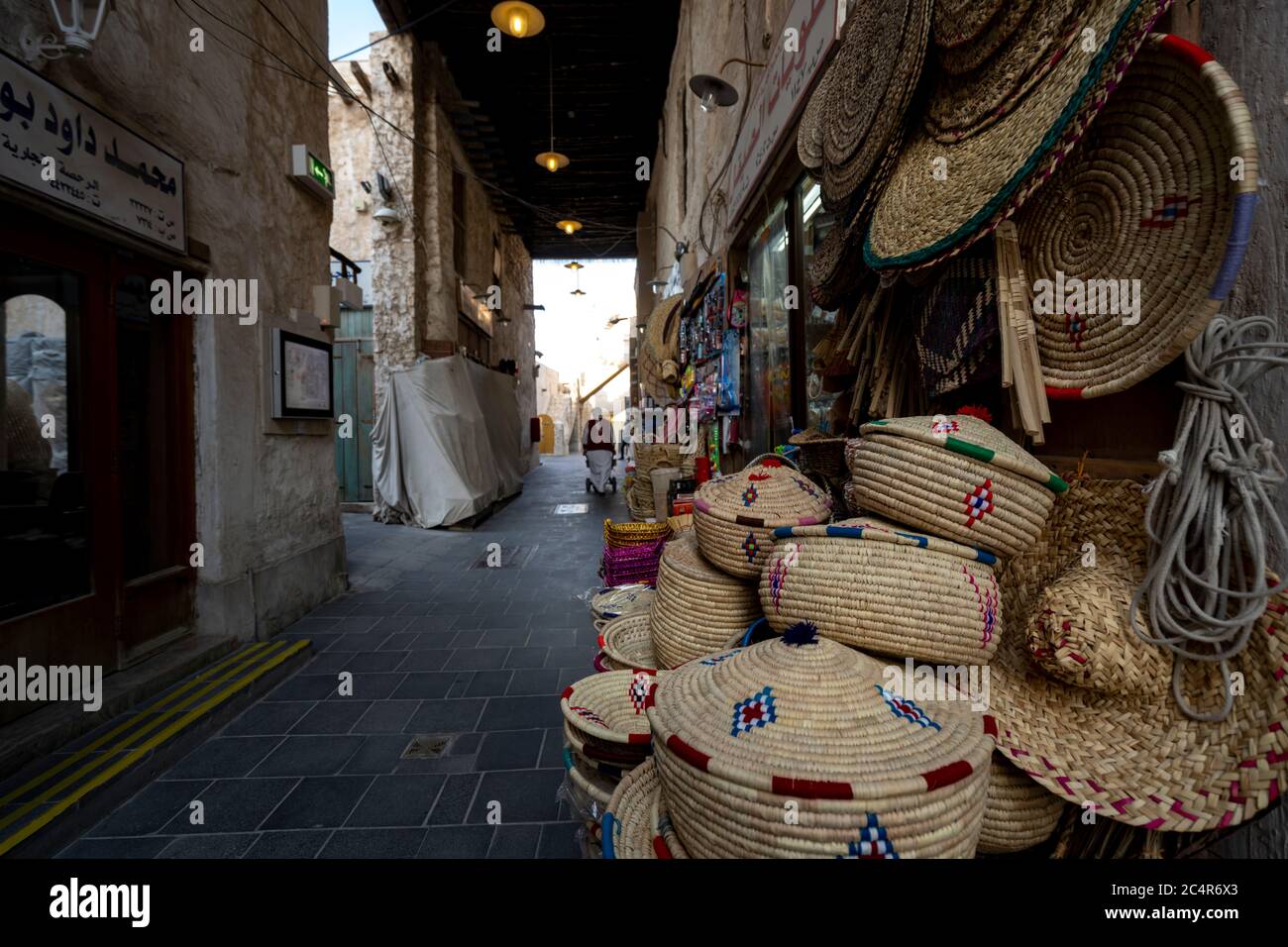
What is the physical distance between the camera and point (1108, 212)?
1.18m

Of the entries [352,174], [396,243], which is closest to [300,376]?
[396,243]

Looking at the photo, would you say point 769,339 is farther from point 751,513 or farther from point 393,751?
point 393,751

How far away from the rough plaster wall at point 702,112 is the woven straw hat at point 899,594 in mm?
3616

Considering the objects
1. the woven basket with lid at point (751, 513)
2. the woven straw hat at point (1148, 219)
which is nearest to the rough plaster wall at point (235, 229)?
the woven basket with lid at point (751, 513)

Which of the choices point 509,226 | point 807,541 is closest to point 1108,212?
point 807,541

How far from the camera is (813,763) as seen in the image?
891 millimetres

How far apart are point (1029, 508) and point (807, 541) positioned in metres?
0.46

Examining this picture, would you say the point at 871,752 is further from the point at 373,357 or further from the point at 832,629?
the point at 373,357

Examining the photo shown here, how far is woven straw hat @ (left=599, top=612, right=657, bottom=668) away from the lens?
2160 mm

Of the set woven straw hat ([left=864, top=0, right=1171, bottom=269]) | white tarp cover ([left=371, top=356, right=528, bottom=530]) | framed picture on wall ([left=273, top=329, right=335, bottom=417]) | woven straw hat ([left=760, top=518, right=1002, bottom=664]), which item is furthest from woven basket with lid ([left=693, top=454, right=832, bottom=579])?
white tarp cover ([left=371, top=356, right=528, bottom=530])

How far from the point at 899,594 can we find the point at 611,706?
3.20 ft

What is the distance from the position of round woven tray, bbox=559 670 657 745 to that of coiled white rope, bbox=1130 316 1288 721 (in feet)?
3.69

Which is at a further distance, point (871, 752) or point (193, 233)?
point (193, 233)

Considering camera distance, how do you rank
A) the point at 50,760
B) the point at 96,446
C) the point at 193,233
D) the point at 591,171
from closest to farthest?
the point at 50,760 < the point at 96,446 < the point at 193,233 < the point at 591,171
